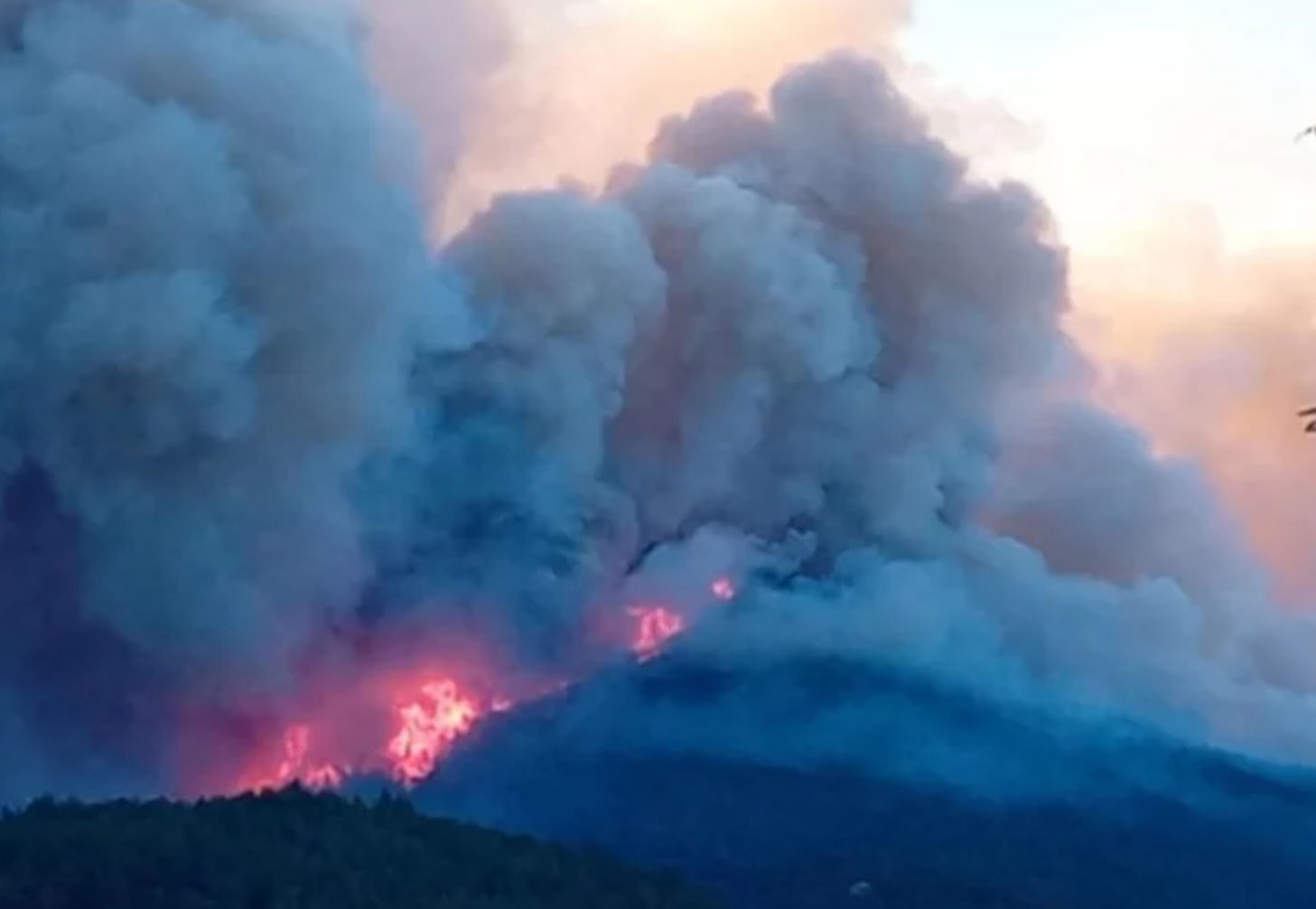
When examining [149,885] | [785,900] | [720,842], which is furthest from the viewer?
[720,842]

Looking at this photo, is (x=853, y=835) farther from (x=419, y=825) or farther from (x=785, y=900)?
(x=419, y=825)

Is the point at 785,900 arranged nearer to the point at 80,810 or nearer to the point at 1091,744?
the point at 80,810

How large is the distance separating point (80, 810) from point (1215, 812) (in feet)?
131

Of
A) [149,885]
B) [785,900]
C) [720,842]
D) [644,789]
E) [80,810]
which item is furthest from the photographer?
[644,789]

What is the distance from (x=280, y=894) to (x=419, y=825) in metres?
7.43

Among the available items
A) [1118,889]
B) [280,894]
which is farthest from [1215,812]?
[280,894]

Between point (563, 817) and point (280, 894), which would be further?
point (563, 817)

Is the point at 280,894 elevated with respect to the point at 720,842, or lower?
lower

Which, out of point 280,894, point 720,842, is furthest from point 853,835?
point 280,894

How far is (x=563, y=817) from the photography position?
2539 inches

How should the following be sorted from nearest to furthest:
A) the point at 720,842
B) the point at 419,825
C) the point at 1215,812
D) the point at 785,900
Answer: the point at 419,825, the point at 785,900, the point at 720,842, the point at 1215,812

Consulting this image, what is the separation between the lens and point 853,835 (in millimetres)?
65250

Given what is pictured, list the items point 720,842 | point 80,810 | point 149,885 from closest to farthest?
1. point 149,885
2. point 80,810
3. point 720,842

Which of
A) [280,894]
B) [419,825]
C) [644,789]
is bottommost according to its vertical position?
[280,894]
